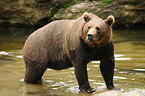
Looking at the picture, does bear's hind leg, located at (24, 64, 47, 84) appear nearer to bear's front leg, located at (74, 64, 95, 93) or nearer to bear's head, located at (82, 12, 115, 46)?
bear's front leg, located at (74, 64, 95, 93)

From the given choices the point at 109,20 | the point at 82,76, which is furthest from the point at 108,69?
the point at 109,20

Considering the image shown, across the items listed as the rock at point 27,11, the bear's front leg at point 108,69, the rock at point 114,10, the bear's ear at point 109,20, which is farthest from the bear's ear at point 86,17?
the rock at point 27,11

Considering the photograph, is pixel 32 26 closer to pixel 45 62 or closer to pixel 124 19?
pixel 124 19

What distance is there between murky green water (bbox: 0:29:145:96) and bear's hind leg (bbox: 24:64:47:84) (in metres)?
0.15

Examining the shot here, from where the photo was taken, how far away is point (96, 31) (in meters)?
5.46

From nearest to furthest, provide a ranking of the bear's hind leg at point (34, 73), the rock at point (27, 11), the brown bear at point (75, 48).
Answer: the brown bear at point (75, 48)
the bear's hind leg at point (34, 73)
the rock at point (27, 11)

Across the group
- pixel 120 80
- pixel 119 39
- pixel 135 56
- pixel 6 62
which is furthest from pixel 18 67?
pixel 119 39

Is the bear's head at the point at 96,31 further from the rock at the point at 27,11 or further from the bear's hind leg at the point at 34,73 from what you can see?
the rock at the point at 27,11

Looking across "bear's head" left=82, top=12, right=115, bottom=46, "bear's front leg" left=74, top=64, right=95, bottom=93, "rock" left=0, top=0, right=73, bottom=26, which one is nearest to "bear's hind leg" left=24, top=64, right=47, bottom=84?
"bear's front leg" left=74, top=64, right=95, bottom=93

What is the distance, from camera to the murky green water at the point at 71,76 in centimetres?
641

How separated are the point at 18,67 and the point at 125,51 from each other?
3.84 m

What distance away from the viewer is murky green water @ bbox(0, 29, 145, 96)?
641 centimetres

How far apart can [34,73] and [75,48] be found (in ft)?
4.97

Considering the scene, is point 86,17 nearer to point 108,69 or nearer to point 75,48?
point 75,48
